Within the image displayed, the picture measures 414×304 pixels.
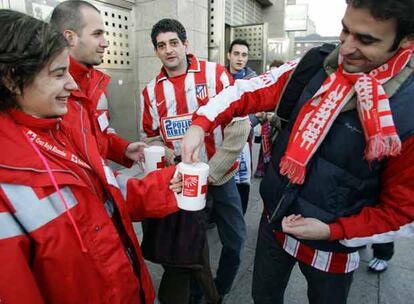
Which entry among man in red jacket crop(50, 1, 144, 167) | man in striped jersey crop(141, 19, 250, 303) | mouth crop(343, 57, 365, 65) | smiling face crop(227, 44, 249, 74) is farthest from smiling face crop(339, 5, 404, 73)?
smiling face crop(227, 44, 249, 74)

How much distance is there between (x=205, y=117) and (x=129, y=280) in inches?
32.0

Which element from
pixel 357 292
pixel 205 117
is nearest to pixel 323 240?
pixel 205 117

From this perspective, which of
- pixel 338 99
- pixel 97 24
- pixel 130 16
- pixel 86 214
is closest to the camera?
pixel 86 214

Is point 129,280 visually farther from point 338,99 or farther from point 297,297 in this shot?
point 297,297

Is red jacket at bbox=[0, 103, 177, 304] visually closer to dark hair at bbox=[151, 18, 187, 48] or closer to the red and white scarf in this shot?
the red and white scarf

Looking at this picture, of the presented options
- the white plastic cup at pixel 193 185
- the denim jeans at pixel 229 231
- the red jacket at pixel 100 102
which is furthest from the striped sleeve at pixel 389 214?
the red jacket at pixel 100 102

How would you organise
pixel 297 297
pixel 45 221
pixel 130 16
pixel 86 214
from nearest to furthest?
pixel 45 221, pixel 86 214, pixel 297 297, pixel 130 16

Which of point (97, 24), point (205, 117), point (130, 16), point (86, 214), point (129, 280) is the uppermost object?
point (130, 16)

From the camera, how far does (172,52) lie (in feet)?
7.48

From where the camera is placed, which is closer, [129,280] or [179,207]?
[129,280]

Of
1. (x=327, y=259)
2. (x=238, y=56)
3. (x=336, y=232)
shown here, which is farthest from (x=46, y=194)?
(x=238, y=56)

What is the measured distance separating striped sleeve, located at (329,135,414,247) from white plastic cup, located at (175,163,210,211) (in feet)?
1.93

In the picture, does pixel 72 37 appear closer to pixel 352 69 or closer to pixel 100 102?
pixel 100 102

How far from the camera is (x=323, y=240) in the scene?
138cm
